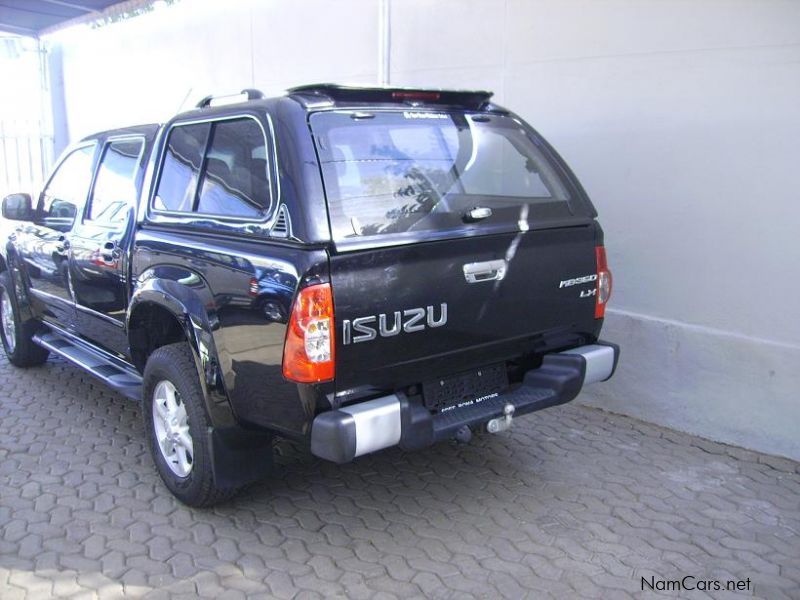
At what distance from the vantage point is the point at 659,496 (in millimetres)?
3984

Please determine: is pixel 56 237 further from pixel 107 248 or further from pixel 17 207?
pixel 107 248

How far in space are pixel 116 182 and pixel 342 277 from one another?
228 cm

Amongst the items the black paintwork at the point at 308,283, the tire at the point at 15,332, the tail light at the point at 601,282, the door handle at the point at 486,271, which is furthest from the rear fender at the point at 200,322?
the tire at the point at 15,332

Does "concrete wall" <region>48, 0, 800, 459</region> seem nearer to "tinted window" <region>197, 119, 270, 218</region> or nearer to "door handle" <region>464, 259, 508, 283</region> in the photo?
"door handle" <region>464, 259, 508, 283</region>

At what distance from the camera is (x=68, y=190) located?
5180mm

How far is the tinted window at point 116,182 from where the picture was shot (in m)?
4.37

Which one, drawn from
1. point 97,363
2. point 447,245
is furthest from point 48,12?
point 447,245

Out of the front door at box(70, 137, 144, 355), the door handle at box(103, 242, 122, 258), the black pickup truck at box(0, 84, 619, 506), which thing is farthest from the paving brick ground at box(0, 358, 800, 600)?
the door handle at box(103, 242, 122, 258)

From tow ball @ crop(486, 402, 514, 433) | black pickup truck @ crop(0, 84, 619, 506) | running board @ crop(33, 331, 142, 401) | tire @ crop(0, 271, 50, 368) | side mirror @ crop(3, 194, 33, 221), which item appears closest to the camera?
black pickup truck @ crop(0, 84, 619, 506)

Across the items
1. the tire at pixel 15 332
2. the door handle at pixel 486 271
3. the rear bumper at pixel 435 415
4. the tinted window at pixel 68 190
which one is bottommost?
the tire at pixel 15 332

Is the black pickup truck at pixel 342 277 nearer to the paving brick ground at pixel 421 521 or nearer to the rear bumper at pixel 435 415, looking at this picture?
the rear bumper at pixel 435 415

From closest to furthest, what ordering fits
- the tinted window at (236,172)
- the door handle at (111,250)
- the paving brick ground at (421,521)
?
1. the paving brick ground at (421,521)
2. the tinted window at (236,172)
3. the door handle at (111,250)

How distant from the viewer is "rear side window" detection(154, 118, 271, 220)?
338 cm

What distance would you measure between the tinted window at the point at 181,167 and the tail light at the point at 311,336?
123cm
